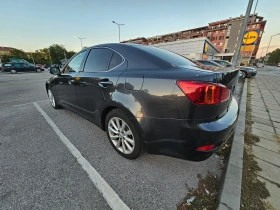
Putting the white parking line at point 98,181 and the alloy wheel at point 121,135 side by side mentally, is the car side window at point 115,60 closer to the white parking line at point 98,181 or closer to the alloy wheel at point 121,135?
the alloy wheel at point 121,135

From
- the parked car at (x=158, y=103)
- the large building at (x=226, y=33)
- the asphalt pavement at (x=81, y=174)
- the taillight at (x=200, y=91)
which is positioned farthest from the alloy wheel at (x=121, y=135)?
the large building at (x=226, y=33)

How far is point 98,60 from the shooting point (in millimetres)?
2389

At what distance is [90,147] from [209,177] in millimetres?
1836

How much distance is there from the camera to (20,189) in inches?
62.3

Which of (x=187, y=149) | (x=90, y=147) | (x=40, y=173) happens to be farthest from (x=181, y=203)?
(x=40, y=173)

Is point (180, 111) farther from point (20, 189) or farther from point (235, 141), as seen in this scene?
point (20, 189)

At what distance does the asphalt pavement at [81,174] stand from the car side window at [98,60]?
Result: 1265mm

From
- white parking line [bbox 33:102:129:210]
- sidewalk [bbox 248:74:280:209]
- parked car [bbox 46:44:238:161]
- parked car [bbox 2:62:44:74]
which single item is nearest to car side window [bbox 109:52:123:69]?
parked car [bbox 46:44:238:161]

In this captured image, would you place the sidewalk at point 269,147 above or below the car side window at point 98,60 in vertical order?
below

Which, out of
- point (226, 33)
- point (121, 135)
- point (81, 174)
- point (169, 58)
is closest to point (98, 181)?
point (81, 174)

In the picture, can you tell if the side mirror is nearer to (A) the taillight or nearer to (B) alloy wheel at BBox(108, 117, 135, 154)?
(B) alloy wheel at BBox(108, 117, 135, 154)

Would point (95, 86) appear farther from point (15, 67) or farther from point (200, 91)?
point (15, 67)

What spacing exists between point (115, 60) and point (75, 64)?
1.37 metres

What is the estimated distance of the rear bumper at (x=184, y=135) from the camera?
1388 mm
